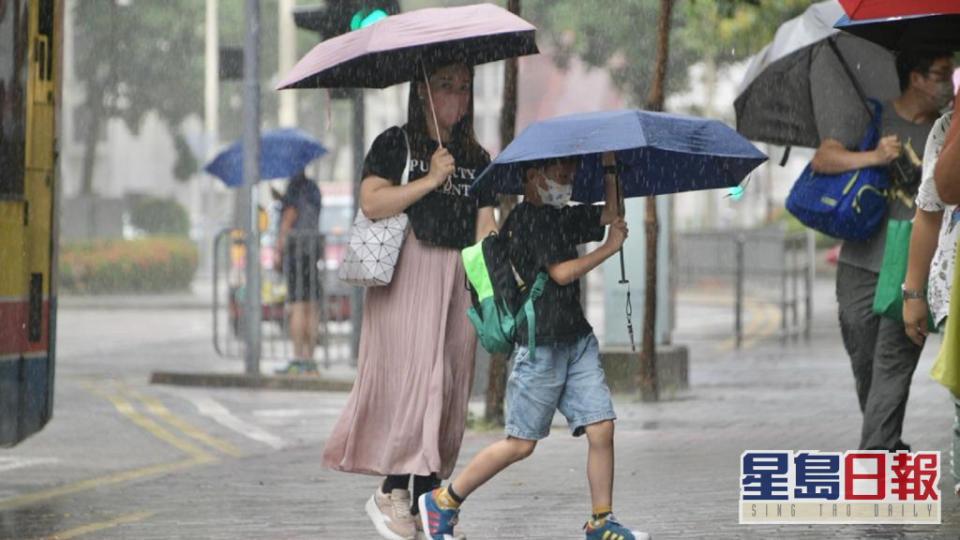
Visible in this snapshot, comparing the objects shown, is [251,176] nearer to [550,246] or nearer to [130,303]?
[550,246]

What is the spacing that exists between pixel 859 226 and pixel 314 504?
2.62 m

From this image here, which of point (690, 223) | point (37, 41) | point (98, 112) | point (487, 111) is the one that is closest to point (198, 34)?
point (98, 112)

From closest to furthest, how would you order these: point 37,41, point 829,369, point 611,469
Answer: point 611,469 < point 37,41 < point 829,369

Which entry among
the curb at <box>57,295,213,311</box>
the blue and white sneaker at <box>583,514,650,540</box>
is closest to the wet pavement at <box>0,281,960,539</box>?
the blue and white sneaker at <box>583,514,650,540</box>

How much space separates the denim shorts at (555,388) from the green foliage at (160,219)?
4006cm

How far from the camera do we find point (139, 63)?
50500mm

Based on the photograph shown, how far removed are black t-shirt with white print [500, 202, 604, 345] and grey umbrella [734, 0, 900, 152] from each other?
2270 mm

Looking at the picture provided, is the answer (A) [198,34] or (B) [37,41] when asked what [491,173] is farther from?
(A) [198,34]

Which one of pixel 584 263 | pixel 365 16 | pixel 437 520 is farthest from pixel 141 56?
pixel 584 263

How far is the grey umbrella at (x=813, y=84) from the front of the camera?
8.76 m

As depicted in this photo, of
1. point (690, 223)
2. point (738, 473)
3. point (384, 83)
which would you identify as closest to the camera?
point (384, 83)

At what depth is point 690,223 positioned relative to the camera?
189ft

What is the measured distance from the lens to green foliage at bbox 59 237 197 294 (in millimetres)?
34938

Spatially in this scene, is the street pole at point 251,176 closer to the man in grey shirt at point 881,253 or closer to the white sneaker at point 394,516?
the man in grey shirt at point 881,253
